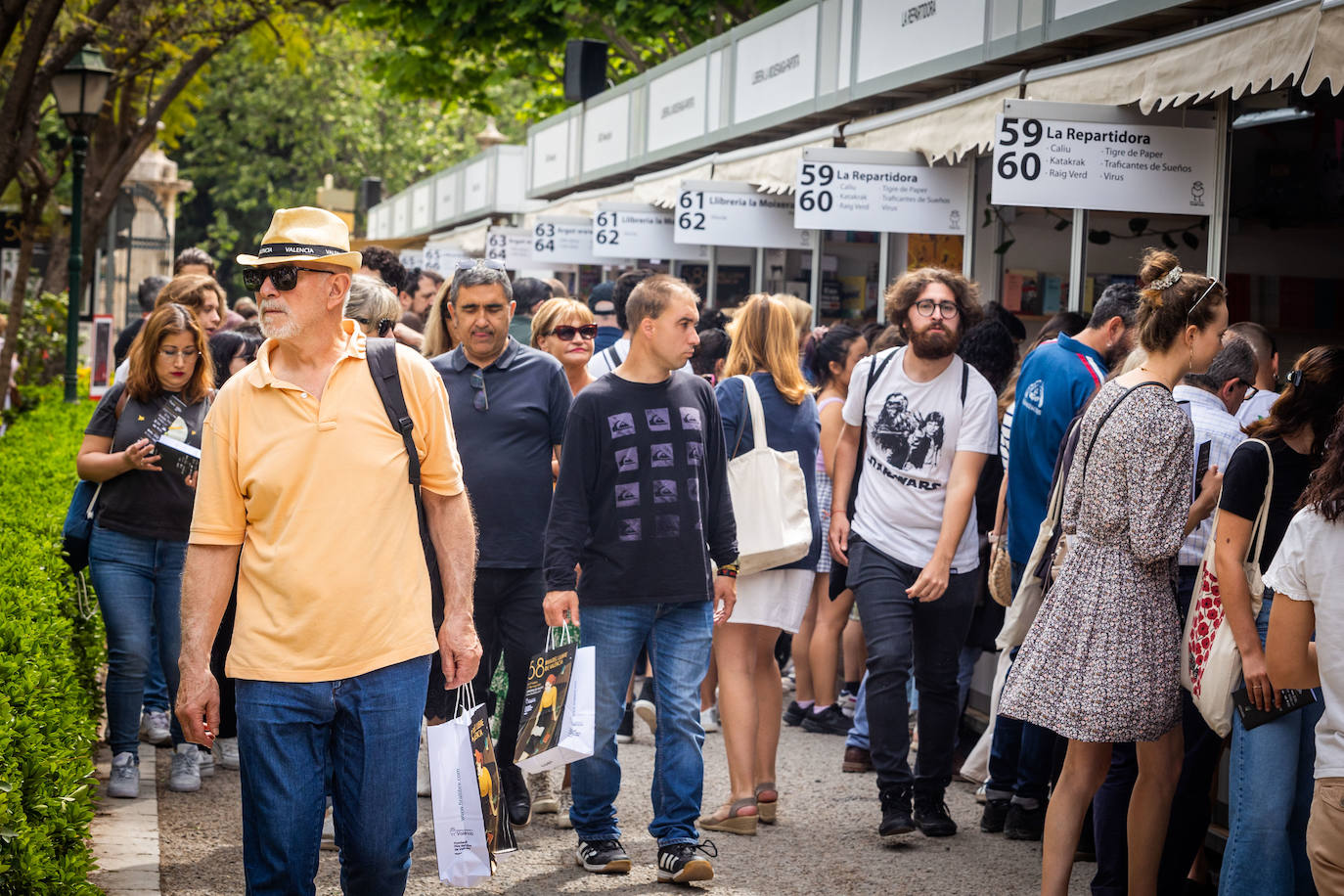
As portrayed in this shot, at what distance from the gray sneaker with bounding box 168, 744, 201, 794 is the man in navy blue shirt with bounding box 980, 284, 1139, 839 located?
11.1ft

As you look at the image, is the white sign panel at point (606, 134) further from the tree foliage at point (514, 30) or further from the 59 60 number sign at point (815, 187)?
the 59 60 number sign at point (815, 187)

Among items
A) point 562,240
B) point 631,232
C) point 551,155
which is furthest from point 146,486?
point 551,155

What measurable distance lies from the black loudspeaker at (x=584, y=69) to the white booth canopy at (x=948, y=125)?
37.7 feet

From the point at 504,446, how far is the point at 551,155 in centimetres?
1491

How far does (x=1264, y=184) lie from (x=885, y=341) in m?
3.23

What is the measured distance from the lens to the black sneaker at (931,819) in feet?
20.8

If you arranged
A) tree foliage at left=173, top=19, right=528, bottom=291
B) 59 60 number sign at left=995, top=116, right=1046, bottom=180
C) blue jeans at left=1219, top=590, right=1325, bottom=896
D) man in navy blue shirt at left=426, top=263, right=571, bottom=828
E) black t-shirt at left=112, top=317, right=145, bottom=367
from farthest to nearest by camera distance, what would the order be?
1. tree foliage at left=173, top=19, right=528, bottom=291
2. black t-shirt at left=112, top=317, right=145, bottom=367
3. 59 60 number sign at left=995, top=116, right=1046, bottom=180
4. man in navy blue shirt at left=426, top=263, right=571, bottom=828
5. blue jeans at left=1219, top=590, right=1325, bottom=896

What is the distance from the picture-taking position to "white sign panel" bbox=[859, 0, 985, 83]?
901 centimetres

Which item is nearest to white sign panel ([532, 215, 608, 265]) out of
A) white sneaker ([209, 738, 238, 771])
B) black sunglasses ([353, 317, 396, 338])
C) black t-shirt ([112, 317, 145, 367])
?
black t-shirt ([112, 317, 145, 367])

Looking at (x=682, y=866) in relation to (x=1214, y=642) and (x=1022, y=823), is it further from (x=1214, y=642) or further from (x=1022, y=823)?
(x=1214, y=642)

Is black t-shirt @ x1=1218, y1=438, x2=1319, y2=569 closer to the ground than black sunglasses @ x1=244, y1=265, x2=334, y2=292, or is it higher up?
closer to the ground

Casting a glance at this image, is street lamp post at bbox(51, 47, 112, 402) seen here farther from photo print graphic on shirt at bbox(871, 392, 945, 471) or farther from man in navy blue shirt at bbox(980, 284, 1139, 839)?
man in navy blue shirt at bbox(980, 284, 1139, 839)

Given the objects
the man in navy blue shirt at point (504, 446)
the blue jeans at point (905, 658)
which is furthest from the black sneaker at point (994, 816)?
the man in navy blue shirt at point (504, 446)

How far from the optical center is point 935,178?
9766 millimetres
